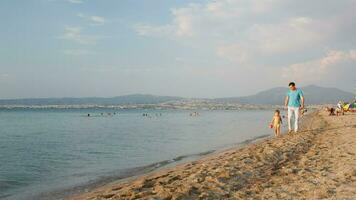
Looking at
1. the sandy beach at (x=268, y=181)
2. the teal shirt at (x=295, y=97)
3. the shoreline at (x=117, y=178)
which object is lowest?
the shoreline at (x=117, y=178)

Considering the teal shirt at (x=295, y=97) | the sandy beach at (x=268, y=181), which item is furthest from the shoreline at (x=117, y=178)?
the teal shirt at (x=295, y=97)

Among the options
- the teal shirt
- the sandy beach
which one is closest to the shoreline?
the sandy beach

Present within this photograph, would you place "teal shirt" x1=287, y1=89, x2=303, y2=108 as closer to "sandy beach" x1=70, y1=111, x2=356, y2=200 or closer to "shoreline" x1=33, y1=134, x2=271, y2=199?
"sandy beach" x1=70, y1=111, x2=356, y2=200

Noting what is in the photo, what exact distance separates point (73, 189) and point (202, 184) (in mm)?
5803

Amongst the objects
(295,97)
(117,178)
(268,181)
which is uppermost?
(295,97)

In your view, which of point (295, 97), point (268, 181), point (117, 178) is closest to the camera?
point (268, 181)

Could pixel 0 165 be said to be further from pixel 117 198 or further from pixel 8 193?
pixel 117 198

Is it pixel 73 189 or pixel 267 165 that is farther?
pixel 73 189

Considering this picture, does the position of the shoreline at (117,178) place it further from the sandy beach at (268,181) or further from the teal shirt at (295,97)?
the teal shirt at (295,97)

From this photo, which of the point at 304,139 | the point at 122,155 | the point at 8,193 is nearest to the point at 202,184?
the point at 8,193

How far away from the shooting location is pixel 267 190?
8.09 meters

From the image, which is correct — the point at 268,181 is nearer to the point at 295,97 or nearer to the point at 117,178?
the point at 117,178

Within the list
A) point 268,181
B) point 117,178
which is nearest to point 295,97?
point 117,178

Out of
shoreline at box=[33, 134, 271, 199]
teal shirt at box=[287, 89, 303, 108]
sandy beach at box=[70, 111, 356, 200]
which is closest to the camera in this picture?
sandy beach at box=[70, 111, 356, 200]
